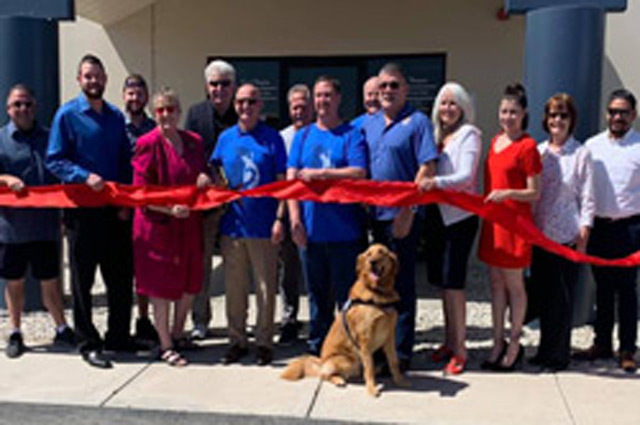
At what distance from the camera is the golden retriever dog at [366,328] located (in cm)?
444

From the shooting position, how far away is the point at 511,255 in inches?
188

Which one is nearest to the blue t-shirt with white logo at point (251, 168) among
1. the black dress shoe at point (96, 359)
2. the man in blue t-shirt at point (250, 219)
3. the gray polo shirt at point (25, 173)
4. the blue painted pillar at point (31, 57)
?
the man in blue t-shirt at point (250, 219)

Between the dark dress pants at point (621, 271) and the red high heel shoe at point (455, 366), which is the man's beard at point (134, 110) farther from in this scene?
the dark dress pants at point (621, 271)

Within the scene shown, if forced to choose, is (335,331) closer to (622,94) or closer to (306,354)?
(306,354)

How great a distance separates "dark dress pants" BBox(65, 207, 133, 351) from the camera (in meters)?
5.09

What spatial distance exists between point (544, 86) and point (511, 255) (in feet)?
6.53

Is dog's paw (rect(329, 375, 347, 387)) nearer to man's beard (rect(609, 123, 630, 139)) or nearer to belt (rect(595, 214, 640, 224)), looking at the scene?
belt (rect(595, 214, 640, 224))

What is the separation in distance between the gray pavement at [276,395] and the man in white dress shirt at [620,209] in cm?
42

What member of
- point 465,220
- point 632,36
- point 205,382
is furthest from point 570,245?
point 632,36

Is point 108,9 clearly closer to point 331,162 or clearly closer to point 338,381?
point 331,162

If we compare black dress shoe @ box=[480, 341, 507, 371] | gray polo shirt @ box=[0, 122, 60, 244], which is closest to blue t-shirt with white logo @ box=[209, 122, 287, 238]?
gray polo shirt @ box=[0, 122, 60, 244]

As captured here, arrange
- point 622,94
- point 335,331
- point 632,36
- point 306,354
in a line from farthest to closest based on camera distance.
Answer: point 632,36 → point 306,354 → point 622,94 → point 335,331

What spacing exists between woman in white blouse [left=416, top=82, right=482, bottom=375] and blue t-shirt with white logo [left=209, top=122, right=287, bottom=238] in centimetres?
116

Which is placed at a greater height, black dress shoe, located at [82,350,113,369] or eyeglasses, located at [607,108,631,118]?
eyeglasses, located at [607,108,631,118]
